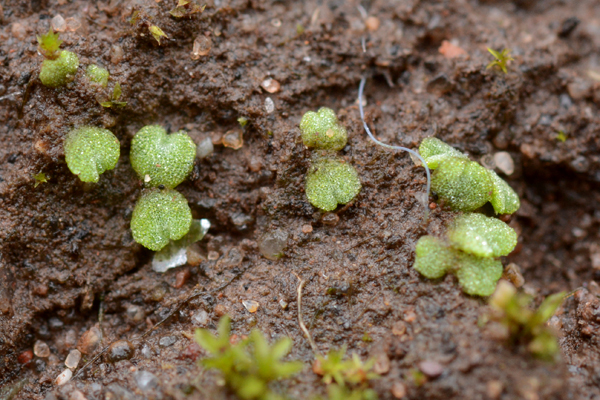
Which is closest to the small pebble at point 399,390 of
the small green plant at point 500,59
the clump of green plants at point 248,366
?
the clump of green plants at point 248,366

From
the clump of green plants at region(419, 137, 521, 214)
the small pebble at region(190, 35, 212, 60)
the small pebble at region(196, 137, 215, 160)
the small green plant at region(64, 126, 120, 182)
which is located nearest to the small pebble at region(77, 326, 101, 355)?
the small green plant at region(64, 126, 120, 182)

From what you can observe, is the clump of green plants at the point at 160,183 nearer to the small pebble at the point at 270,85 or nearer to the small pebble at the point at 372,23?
the small pebble at the point at 270,85

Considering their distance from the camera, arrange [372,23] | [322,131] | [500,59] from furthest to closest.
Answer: [372,23] < [500,59] < [322,131]

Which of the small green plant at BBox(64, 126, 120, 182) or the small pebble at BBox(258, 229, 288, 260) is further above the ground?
the small green plant at BBox(64, 126, 120, 182)

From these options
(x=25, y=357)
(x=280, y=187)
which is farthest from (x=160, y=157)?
(x=25, y=357)

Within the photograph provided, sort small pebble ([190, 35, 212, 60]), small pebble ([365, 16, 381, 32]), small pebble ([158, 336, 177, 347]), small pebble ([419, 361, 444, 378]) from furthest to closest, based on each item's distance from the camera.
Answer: small pebble ([365, 16, 381, 32]) → small pebble ([190, 35, 212, 60]) → small pebble ([158, 336, 177, 347]) → small pebble ([419, 361, 444, 378])

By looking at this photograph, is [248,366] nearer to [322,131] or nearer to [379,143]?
[322,131]

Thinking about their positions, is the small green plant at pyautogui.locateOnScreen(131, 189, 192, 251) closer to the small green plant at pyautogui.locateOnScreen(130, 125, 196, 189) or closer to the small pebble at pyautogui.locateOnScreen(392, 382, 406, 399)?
the small green plant at pyautogui.locateOnScreen(130, 125, 196, 189)
